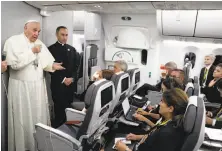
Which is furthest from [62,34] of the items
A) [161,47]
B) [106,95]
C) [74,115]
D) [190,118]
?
[190,118]

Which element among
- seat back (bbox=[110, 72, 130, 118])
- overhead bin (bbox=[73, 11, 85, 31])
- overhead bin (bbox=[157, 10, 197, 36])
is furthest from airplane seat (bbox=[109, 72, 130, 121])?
overhead bin (bbox=[73, 11, 85, 31])

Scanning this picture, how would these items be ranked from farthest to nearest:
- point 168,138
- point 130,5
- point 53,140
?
point 130,5, point 53,140, point 168,138

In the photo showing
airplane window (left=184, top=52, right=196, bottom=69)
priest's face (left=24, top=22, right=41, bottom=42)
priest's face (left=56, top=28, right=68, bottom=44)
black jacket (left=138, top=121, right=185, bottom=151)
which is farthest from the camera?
airplane window (left=184, top=52, right=196, bottom=69)

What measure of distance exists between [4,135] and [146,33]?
12.1 feet

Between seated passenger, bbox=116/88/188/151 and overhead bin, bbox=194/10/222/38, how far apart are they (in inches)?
92.6

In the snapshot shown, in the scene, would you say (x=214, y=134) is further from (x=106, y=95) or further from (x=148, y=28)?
(x=148, y=28)

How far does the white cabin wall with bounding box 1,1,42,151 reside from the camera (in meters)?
2.70

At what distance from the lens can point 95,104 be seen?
186 centimetres

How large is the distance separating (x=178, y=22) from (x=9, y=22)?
9.34 ft

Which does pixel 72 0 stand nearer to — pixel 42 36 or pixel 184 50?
pixel 42 36

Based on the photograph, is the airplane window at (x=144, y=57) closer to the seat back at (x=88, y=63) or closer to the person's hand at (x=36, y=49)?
the seat back at (x=88, y=63)

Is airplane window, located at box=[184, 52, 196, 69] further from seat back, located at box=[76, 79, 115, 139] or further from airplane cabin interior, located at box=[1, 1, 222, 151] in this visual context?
seat back, located at box=[76, 79, 115, 139]

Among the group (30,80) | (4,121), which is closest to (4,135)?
(4,121)

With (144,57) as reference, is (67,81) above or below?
below
